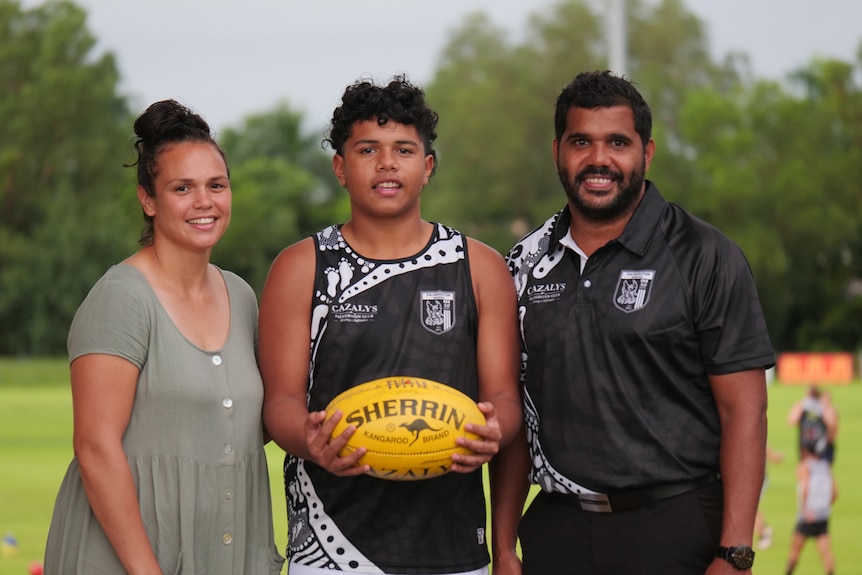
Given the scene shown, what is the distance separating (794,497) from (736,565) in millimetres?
14468

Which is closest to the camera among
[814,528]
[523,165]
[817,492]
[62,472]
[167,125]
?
[167,125]

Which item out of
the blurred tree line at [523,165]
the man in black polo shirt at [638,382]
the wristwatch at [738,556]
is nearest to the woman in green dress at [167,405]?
the man in black polo shirt at [638,382]

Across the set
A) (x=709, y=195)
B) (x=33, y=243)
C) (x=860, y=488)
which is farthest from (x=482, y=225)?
(x=860, y=488)

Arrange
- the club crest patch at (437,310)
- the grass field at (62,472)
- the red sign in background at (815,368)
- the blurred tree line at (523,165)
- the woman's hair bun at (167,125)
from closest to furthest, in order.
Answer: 1. the woman's hair bun at (167,125)
2. the club crest patch at (437,310)
3. the grass field at (62,472)
4. the red sign in background at (815,368)
5. the blurred tree line at (523,165)

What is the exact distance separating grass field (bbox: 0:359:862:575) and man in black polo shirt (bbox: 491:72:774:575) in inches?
342

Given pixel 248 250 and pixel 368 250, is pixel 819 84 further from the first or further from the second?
pixel 368 250

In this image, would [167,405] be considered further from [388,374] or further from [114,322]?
[388,374]

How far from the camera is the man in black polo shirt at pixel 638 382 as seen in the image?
13.0 ft

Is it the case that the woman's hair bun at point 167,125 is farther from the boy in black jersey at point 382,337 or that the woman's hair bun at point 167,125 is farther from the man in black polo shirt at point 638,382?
the man in black polo shirt at point 638,382

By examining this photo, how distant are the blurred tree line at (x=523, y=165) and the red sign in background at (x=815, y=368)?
228 inches

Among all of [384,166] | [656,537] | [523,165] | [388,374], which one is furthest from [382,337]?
[523,165]

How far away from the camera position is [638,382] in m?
4.00

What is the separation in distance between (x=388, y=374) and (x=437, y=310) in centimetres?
26

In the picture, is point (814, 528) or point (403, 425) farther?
point (814, 528)
